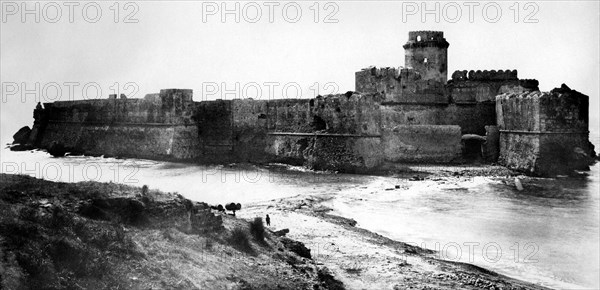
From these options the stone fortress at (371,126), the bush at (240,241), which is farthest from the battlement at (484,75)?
the bush at (240,241)

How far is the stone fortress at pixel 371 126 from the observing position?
2028 cm

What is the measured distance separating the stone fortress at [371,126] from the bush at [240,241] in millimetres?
13225

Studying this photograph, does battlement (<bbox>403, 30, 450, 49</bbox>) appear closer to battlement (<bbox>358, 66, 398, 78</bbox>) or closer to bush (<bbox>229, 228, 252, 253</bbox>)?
battlement (<bbox>358, 66, 398, 78</bbox>)

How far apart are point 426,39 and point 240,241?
2574 centimetres

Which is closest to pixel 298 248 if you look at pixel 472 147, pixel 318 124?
pixel 318 124

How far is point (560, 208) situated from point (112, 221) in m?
12.1

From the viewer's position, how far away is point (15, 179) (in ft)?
25.6

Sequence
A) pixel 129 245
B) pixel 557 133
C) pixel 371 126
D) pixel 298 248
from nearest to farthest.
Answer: pixel 129 245
pixel 298 248
pixel 557 133
pixel 371 126

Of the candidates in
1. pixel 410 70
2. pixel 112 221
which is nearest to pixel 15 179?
pixel 112 221

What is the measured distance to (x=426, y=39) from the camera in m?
31.2

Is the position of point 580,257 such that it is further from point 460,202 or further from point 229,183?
point 229,183

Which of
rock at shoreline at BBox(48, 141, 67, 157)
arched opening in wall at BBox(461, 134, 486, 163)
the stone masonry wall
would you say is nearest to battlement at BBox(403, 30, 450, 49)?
arched opening in wall at BBox(461, 134, 486, 163)

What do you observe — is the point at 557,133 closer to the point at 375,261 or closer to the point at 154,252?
the point at 375,261

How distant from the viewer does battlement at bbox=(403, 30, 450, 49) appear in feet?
102
